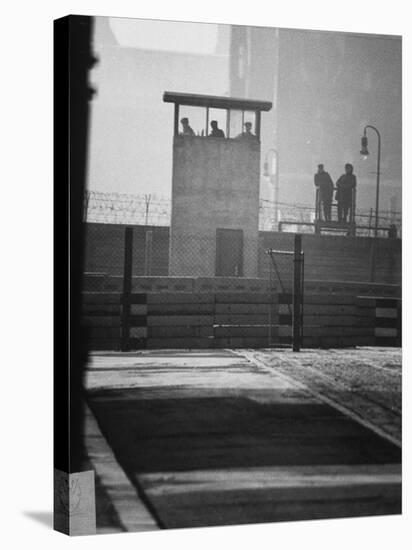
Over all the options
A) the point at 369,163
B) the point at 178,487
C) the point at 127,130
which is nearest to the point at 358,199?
the point at 369,163

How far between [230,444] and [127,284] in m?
1.06

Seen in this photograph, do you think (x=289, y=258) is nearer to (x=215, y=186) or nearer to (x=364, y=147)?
(x=215, y=186)

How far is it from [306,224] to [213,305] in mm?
758

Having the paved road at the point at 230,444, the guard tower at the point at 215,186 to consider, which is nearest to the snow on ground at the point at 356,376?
the paved road at the point at 230,444

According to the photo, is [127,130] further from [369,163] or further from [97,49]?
[369,163]

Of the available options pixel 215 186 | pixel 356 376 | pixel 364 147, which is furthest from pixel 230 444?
pixel 364 147

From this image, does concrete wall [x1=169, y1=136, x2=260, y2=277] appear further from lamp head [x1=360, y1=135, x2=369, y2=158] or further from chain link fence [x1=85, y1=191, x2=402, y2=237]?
lamp head [x1=360, y1=135, x2=369, y2=158]

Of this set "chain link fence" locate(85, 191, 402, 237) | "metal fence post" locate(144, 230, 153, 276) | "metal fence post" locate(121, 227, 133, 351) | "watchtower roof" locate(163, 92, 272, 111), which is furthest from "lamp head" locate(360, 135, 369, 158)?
"metal fence post" locate(121, 227, 133, 351)

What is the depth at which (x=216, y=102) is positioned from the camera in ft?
24.0

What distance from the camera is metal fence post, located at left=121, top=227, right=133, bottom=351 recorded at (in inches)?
281

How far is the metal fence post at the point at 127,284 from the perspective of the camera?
23.4 feet

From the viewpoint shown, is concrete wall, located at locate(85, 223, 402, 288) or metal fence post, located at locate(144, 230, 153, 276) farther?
metal fence post, located at locate(144, 230, 153, 276)

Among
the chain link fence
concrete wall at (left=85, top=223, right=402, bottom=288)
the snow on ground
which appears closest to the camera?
the chain link fence

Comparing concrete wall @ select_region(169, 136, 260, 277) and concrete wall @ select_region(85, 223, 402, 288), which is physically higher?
concrete wall @ select_region(169, 136, 260, 277)
